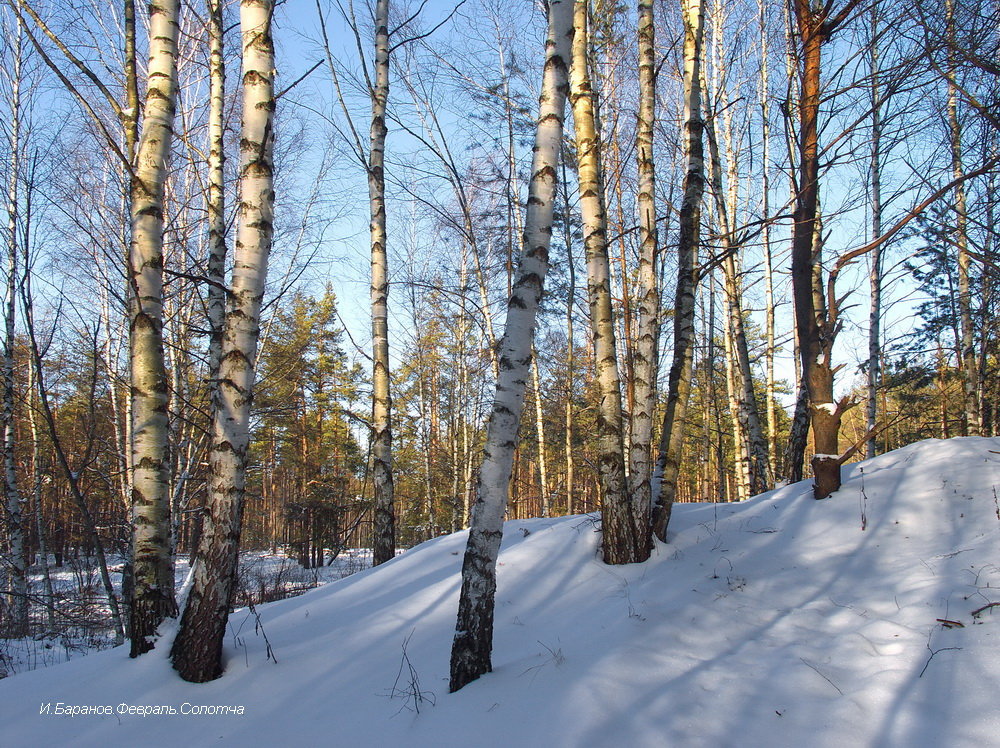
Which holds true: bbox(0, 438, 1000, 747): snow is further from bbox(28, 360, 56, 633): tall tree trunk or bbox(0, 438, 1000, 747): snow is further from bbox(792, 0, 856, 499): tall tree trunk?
bbox(28, 360, 56, 633): tall tree trunk

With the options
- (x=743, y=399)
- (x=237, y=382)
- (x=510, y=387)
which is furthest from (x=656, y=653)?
(x=743, y=399)

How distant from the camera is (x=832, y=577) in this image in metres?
4.05

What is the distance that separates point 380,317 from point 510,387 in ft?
15.8

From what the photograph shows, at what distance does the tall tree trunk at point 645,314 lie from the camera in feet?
15.7

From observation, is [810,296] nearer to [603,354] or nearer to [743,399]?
[603,354]

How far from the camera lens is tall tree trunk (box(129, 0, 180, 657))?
3416 mm

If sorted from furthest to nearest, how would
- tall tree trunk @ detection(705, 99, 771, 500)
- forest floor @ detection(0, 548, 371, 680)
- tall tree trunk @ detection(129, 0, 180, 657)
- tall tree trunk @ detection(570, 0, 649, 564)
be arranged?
tall tree trunk @ detection(705, 99, 771, 500)
forest floor @ detection(0, 548, 371, 680)
tall tree trunk @ detection(570, 0, 649, 564)
tall tree trunk @ detection(129, 0, 180, 657)

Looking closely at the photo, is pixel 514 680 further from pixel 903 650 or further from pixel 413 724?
pixel 903 650

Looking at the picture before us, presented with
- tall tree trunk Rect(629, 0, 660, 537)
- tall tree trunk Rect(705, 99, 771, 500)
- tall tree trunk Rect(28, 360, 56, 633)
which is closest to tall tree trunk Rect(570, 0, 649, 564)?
tall tree trunk Rect(629, 0, 660, 537)

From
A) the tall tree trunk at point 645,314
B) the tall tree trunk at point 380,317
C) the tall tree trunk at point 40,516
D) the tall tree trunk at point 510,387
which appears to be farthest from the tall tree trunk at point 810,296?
the tall tree trunk at point 40,516

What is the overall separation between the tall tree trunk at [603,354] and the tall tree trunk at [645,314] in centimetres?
19

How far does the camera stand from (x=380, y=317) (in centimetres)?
750

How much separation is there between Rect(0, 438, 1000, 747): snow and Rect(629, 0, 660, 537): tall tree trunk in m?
0.64

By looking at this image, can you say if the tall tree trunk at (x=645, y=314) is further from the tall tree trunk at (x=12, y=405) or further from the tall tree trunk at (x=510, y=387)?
the tall tree trunk at (x=12, y=405)
